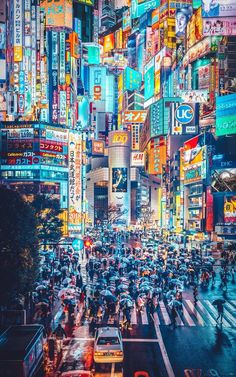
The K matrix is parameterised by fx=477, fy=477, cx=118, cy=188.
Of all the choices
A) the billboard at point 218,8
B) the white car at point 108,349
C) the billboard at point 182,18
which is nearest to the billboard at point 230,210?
the billboard at point 218,8

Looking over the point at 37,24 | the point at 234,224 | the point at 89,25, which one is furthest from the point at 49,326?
the point at 89,25

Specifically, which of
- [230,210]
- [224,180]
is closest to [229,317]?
[230,210]

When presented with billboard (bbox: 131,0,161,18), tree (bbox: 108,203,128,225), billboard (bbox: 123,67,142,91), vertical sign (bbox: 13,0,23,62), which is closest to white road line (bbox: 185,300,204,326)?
vertical sign (bbox: 13,0,23,62)

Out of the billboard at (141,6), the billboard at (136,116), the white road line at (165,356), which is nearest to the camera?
the white road line at (165,356)

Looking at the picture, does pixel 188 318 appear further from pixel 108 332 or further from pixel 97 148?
pixel 97 148

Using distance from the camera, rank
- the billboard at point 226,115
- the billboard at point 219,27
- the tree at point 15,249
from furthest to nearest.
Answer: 1. the billboard at point 219,27
2. the billboard at point 226,115
3. the tree at point 15,249

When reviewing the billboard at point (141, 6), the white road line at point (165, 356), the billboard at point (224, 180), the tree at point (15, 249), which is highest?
the billboard at point (141, 6)

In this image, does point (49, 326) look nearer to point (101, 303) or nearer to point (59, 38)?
point (101, 303)

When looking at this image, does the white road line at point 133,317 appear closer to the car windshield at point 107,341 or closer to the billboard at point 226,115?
the car windshield at point 107,341
